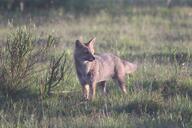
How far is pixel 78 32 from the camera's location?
14.9 meters

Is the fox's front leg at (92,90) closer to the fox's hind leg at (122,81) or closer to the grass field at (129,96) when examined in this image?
the grass field at (129,96)

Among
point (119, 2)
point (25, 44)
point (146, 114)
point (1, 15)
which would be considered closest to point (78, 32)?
point (1, 15)

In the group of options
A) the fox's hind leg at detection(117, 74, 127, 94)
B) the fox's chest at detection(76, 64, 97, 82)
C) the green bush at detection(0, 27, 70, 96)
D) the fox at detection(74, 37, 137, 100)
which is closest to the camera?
the green bush at detection(0, 27, 70, 96)

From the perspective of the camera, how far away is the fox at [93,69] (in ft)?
28.4

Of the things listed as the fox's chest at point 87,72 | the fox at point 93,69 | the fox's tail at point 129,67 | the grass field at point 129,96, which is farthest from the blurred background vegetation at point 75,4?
the fox's chest at point 87,72

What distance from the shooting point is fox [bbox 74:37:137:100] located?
28.4 feet

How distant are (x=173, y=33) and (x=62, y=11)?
13.8 feet

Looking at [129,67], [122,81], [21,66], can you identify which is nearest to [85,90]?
[122,81]

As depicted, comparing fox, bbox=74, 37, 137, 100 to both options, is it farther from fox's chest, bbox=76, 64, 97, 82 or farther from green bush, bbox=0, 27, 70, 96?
green bush, bbox=0, 27, 70, 96

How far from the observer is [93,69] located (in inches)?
347

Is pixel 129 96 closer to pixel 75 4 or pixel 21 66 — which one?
pixel 21 66

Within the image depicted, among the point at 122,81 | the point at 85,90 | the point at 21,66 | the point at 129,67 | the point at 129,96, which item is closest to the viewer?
the point at 129,96

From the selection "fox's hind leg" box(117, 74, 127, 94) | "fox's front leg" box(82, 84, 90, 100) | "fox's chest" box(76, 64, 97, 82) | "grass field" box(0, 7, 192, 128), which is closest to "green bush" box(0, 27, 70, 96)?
"grass field" box(0, 7, 192, 128)

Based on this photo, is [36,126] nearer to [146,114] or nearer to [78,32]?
[146,114]
